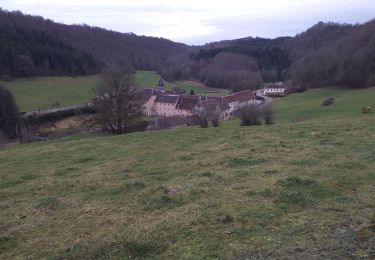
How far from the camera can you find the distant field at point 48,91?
86.5 meters

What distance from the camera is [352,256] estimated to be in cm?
646

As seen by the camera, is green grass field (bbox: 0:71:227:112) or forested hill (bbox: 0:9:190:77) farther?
forested hill (bbox: 0:9:190:77)

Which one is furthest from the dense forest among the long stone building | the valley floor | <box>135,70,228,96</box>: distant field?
the valley floor

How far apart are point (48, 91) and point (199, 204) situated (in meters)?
96.7

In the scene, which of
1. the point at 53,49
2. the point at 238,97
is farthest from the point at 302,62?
the point at 53,49

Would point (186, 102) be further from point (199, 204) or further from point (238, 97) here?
point (199, 204)

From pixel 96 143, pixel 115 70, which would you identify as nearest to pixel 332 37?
pixel 115 70

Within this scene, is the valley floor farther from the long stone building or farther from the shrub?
the long stone building

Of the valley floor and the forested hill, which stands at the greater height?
the forested hill

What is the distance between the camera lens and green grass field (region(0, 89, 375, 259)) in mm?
7461

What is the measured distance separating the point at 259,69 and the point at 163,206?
15054 cm

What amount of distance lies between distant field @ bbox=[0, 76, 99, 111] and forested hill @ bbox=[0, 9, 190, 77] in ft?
16.2

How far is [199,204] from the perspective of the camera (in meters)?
9.93

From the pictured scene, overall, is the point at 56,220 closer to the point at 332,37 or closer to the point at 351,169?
the point at 351,169
